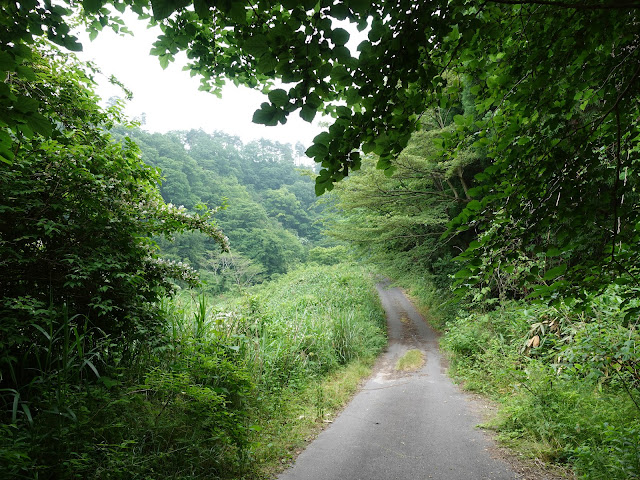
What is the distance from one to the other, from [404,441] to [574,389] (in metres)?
2.29

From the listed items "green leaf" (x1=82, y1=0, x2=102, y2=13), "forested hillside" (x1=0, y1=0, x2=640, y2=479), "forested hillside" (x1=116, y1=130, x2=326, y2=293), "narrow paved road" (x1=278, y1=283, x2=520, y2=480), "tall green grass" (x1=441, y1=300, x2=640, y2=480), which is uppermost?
"forested hillside" (x1=116, y1=130, x2=326, y2=293)

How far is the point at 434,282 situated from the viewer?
1334 centimetres

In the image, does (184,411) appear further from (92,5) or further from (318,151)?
(92,5)

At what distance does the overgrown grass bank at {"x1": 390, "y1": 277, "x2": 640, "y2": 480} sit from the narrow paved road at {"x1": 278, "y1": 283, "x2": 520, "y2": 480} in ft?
1.55

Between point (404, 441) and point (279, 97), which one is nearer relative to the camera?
point (279, 97)

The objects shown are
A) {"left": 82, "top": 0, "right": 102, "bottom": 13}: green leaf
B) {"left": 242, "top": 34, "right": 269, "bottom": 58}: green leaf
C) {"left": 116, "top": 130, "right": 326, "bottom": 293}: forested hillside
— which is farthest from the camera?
{"left": 116, "top": 130, "right": 326, "bottom": 293}: forested hillside

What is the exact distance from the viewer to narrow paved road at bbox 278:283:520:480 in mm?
3301

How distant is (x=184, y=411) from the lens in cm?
329

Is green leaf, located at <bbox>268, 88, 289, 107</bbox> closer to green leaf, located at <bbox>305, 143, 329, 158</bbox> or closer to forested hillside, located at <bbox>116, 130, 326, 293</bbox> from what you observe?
green leaf, located at <bbox>305, 143, 329, 158</bbox>

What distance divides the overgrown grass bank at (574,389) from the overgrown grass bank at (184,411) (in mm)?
2613

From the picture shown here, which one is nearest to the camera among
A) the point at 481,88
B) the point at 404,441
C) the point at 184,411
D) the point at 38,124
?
the point at 38,124

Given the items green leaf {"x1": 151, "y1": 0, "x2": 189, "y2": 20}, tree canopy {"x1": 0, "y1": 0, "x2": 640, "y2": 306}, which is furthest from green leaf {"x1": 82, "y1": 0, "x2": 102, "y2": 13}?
green leaf {"x1": 151, "y1": 0, "x2": 189, "y2": 20}

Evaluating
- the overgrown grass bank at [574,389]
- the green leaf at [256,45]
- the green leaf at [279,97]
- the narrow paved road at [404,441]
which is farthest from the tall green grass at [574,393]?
the green leaf at [256,45]

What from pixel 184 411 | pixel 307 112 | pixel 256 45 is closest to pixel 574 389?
pixel 184 411
